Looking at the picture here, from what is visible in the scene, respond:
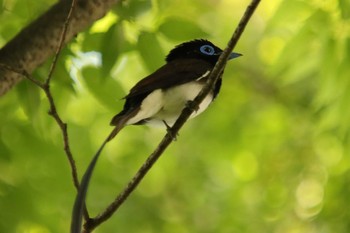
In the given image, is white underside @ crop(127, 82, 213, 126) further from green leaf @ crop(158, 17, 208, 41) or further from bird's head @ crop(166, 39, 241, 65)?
bird's head @ crop(166, 39, 241, 65)

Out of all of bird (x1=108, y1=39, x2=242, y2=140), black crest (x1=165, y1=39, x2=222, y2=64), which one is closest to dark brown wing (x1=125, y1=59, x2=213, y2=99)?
bird (x1=108, y1=39, x2=242, y2=140)

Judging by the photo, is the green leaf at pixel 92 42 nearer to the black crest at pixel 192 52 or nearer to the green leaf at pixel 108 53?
the green leaf at pixel 108 53

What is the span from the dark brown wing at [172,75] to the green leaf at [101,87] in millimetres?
225

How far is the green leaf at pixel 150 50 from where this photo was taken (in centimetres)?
301

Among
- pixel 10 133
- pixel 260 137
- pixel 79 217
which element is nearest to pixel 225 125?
pixel 260 137

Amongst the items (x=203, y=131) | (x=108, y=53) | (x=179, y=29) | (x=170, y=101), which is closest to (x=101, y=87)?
(x=108, y=53)

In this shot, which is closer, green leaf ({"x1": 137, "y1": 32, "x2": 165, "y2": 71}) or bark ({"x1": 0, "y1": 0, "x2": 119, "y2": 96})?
bark ({"x1": 0, "y1": 0, "x2": 119, "y2": 96})

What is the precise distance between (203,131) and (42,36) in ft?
8.05

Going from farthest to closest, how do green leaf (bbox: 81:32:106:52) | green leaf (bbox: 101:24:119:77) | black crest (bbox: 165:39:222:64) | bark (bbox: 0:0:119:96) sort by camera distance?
black crest (bbox: 165:39:222:64) → green leaf (bbox: 81:32:106:52) → green leaf (bbox: 101:24:119:77) → bark (bbox: 0:0:119:96)

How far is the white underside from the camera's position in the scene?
9.78 ft

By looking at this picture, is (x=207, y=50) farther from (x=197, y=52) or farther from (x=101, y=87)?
(x=101, y=87)

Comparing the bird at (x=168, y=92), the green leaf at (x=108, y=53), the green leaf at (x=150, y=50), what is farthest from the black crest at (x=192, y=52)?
the green leaf at (x=108, y=53)

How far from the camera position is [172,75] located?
3.03m

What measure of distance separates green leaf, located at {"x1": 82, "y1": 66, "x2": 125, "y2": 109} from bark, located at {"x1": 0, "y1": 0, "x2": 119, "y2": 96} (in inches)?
8.1
